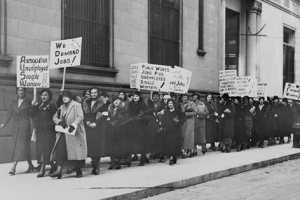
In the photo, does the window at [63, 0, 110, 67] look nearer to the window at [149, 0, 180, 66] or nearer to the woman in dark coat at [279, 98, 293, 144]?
the window at [149, 0, 180, 66]

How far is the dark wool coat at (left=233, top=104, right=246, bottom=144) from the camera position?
1516 cm

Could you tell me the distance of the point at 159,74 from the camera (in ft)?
42.3

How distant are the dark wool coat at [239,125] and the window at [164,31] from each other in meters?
3.72

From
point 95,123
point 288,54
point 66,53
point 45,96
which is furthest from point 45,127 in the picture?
point 288,54

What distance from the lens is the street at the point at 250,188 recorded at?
320 inches

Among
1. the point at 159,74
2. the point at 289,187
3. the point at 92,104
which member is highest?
the point at 159,74

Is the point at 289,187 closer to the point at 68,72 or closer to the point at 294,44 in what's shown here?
the point at 68,72

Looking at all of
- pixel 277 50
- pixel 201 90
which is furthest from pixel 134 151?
pixel 277 50

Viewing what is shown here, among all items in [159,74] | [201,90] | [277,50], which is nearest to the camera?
[159,74]

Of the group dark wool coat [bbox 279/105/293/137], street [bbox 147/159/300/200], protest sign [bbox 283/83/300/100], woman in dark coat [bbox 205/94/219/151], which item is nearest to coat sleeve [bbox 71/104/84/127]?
street [bbox 147/159/300/200]

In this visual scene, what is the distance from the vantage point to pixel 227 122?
1473 cm

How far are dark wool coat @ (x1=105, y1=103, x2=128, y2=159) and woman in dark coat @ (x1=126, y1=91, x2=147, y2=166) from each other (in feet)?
0.71

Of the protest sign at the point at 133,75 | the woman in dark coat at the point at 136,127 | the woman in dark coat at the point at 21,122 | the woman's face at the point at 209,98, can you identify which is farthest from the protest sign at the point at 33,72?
the woman's face at the point at 209,98

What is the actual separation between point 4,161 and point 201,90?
1026cm
